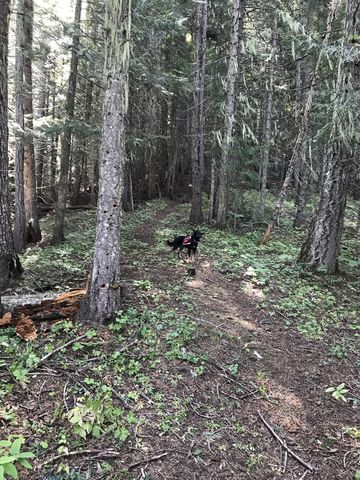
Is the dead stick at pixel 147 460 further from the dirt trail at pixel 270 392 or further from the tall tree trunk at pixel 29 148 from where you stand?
the tall tree trunk at pixel 29 148

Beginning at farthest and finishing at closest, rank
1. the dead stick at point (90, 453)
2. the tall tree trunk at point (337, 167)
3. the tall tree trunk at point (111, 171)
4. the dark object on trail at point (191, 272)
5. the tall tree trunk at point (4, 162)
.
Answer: the dark object on trail at point (191, 272)
the tall tree trunk at point (337, 167)
the tall tree trunk at point (4, 162)
the tall tree trunk at point (111, 171)
the dead stick at point (90, 453)

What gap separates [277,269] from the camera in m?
9.99

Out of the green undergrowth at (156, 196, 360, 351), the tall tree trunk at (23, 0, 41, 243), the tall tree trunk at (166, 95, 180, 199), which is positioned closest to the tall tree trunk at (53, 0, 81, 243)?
the tall tree trunk at (23, 0, 41, 243)

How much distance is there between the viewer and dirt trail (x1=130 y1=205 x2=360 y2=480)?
4102 millimetres

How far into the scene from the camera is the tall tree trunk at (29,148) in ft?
38.7

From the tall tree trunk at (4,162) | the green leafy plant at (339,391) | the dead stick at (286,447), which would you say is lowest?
the dead stick at (286,447)

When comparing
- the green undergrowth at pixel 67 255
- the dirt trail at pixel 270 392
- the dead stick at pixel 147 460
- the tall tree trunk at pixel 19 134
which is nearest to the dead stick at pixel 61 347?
the dirt trail at pixel 270 392

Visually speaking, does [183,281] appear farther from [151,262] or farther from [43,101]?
[43,101]

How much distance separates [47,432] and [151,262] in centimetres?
613

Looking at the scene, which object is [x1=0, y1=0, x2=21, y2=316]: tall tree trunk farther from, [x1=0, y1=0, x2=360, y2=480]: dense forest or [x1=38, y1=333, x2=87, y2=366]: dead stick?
[x1=38, y1=333, x2=87, y2=366]: dead stick

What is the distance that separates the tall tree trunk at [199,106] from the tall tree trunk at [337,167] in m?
6.97

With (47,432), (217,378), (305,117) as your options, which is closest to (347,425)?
(217,378)

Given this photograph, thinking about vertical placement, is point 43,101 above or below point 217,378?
above

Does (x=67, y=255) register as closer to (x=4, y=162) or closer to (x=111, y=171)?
(x=4, y=162)
